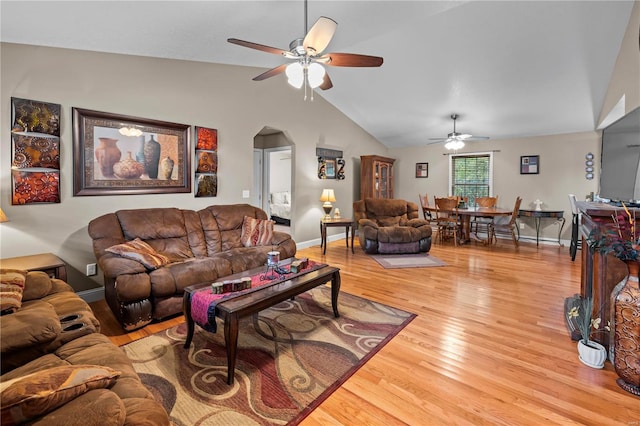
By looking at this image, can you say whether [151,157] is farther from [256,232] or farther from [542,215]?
[542,215]

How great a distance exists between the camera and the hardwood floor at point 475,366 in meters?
1.69

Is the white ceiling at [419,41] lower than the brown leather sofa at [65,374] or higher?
higher

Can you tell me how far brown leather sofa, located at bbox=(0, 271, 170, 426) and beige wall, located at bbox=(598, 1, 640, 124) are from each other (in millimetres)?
4448

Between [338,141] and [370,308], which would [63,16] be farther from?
[338,141]

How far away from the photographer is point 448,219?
20.6ft

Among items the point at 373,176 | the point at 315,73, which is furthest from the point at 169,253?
the point at 373,176

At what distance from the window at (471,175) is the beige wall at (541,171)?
0.11 metres

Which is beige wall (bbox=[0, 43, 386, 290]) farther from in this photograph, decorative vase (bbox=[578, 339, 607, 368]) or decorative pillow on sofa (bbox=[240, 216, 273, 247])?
decorative vase (bbox=[578, 339, 607, 368])

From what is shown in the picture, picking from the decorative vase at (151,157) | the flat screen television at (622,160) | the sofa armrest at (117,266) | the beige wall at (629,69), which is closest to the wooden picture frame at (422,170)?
the beige wall at (629,69)

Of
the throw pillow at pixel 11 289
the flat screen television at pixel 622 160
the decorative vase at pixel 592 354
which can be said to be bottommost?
the decorative vase at pixel 592 354

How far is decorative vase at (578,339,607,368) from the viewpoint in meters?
2.08

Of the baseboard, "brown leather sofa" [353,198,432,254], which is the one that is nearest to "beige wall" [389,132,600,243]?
"brown leather sofa" [353,198,432,254]

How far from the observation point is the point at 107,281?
272cm

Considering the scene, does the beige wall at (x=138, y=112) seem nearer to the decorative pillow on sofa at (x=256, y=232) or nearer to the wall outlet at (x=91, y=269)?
the wall outlet at (x=91, y=269)
